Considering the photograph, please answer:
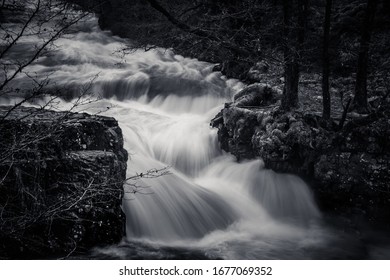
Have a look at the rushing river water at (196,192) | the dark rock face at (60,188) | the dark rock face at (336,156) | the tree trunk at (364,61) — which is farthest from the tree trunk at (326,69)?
the dark rock face at (60,188)

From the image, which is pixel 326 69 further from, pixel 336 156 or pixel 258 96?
pixel 258 96

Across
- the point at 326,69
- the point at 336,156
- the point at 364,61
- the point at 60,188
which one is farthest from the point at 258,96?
the point at 60,188

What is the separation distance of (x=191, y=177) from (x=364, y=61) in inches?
185

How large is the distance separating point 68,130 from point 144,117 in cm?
536

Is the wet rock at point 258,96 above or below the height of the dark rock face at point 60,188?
above

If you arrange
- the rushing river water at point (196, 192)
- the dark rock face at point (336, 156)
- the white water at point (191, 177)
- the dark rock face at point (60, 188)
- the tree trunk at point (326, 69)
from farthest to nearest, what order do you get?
the tree trunk at point (326, 69) < the dark rock face at point (336, 156) < the white water at point (191, 177) < the rushing river water at point (196, 192) < the dark rock face at point (60, 188)

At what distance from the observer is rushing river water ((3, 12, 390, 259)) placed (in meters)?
5.77

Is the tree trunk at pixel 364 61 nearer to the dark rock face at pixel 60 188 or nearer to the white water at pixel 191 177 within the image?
the white water at pixel 191 177

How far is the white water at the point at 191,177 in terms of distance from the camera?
5.94 m

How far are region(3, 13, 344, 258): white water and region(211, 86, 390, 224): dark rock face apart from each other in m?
0.37

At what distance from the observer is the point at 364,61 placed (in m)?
7.49

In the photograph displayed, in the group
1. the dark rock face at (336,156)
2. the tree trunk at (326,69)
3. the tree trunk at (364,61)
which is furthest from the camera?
the tree trunk at (364,61)

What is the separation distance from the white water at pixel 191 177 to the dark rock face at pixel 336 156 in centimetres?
37

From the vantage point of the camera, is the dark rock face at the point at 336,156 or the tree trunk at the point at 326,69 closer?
the dark rock face at the point at 336,156
